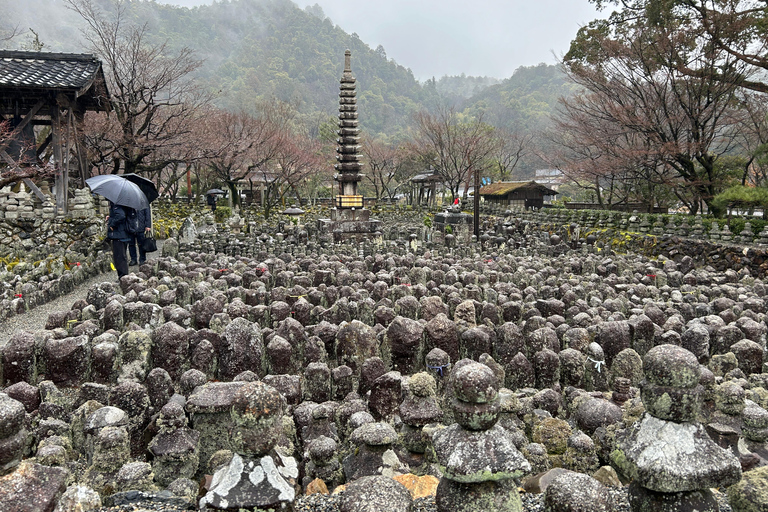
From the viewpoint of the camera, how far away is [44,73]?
10414 millimetres

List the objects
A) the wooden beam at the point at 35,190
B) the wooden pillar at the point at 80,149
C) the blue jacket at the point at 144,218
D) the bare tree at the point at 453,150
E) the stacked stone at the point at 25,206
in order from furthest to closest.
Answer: the bare tree at the point at 453,150
the wooden pillar at the point at 80,149
the wooden beam at the point at 35,190
the blue jacket at the point at 144,218
the stacked stone at the point at 25,206

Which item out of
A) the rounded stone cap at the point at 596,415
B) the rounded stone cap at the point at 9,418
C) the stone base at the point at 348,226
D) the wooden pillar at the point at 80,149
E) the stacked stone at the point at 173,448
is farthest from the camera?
the stone base at the point at 348,226

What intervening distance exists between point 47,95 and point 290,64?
8870 cm

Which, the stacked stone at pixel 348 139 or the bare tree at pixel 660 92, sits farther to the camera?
the stacked stone at pixel 348 139

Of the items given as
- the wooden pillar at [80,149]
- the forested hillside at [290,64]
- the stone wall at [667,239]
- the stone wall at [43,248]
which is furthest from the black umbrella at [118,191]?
the forested hillside at [290,64]

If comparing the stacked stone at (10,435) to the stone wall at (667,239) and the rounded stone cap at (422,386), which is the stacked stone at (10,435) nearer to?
the rounded stone cap at (422,386)

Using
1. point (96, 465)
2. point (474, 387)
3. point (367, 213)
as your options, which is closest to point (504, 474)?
point (474, 387)

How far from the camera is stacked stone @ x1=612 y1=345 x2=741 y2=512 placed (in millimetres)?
1653

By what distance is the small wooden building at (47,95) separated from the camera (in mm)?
10133

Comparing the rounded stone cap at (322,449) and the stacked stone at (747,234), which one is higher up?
the stacked stone at (747,234)

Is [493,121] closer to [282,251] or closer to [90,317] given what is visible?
[282,251]

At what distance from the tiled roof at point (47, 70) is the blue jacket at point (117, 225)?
322 centimetres

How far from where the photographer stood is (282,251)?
11.4m

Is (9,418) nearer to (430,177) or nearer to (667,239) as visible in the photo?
(667,239)
